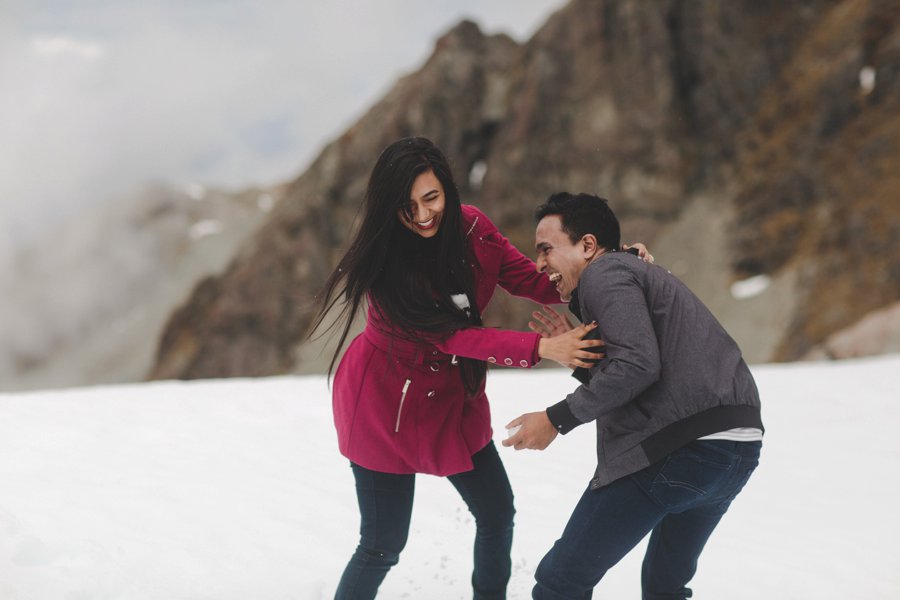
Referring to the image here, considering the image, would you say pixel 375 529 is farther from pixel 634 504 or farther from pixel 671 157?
pixel 671 157

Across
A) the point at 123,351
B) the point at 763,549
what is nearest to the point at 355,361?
the point at 763,549

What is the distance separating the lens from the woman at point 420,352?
9.73 feet

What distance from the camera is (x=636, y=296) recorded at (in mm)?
2469

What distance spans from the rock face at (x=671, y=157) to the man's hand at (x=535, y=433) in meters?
41.2

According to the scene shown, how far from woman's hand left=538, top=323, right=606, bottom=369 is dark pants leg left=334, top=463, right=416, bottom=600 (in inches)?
38.9

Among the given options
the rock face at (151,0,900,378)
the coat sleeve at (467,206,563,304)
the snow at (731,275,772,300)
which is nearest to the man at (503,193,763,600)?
the coat sleeve at (467,206,563,304)

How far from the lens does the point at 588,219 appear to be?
109 inches

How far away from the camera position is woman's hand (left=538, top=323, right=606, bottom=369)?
2.60 m

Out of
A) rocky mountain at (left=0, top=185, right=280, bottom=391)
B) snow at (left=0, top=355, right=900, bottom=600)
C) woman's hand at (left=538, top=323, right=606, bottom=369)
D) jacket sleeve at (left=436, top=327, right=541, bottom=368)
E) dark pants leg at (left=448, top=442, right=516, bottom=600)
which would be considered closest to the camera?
woman's hand at (left=538, top=323, right=606, bottom=369)

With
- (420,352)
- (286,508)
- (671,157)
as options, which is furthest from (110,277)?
(420,352)

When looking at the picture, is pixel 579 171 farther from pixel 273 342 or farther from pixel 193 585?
pixel 193 585

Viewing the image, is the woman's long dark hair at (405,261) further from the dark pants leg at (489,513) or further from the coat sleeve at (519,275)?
the dark pants leg at (489,513)

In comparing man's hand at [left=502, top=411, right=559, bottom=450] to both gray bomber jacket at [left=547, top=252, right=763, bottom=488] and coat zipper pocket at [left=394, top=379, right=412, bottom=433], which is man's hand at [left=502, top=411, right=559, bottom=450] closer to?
gray bomber jacket at [left=547, top=252, right=763, bottom=488]

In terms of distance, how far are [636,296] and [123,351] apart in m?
127
